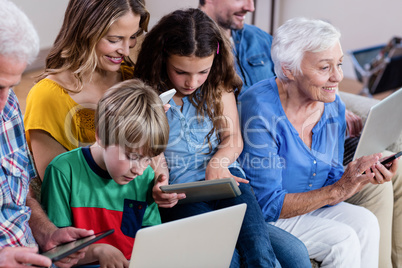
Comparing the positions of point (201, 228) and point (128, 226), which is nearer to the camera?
point (201, 228)

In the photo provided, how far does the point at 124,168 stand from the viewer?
1304mm

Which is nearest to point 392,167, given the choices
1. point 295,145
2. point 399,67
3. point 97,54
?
point 295,145

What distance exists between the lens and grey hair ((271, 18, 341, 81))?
1.74 metres

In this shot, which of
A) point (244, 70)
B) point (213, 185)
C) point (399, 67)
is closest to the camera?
point (213, 185)

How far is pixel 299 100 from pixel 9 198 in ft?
3.52

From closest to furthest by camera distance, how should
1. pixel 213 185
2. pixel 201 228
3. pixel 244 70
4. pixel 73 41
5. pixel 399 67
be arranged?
1. pixel 201 228
2. pixel 213 185
3. pixel 73 41
4. pixel 244 70
5. pixel 399 67

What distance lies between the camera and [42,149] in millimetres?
1535

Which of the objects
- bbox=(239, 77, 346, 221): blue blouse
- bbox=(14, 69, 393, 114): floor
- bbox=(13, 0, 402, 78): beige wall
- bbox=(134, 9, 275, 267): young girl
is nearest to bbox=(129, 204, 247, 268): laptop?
bbox=(134, 9, 275, 267): young girl

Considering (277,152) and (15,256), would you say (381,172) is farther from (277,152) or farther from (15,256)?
(15,256)

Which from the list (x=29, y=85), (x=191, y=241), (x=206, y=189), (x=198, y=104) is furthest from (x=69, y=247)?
(x=29, y=85)

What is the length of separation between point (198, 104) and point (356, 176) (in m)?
0.61

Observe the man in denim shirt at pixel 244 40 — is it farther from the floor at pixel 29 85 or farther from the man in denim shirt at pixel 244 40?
the floor at pixel 29 85

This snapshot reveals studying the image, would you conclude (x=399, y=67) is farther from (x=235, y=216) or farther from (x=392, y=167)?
(x=235, y=216)

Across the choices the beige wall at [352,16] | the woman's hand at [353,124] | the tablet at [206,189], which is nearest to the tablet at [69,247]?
the tablet at [206,189]
